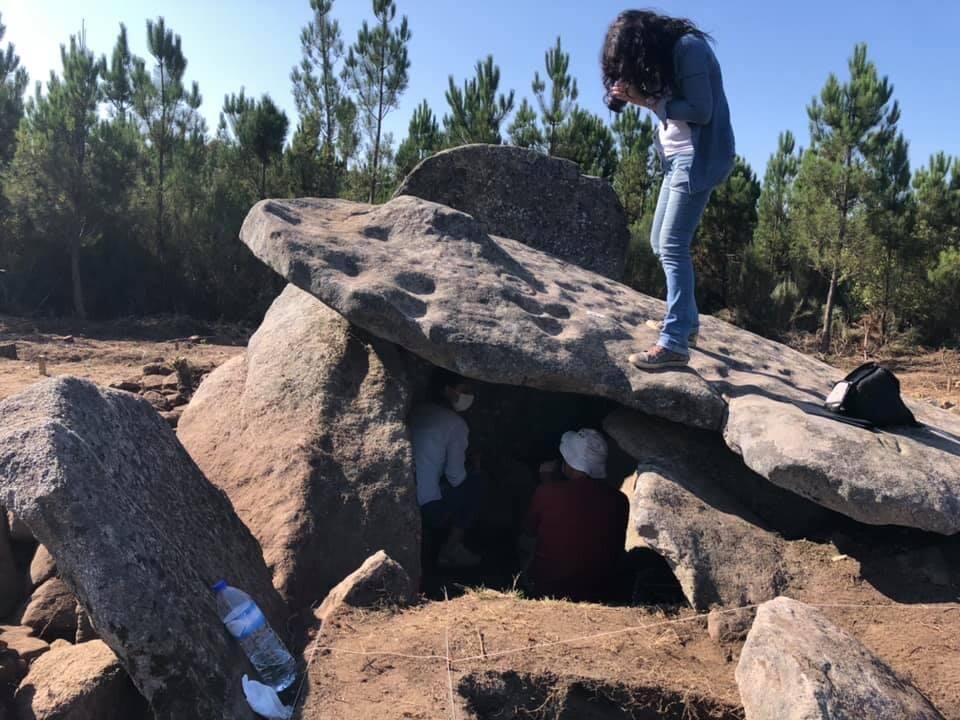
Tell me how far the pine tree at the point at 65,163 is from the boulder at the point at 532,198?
919 centimetres

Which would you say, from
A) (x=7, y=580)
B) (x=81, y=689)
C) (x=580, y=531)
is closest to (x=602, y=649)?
(x=580, y=531)

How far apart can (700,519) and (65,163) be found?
12911mm

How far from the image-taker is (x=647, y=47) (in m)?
3.82

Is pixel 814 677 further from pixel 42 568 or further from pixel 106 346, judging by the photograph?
pixel 106 346

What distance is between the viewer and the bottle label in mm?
2910

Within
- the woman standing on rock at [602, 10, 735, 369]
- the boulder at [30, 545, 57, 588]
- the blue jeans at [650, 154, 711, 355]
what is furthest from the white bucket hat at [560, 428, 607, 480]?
the boulder at [30, 545, 57, 588]

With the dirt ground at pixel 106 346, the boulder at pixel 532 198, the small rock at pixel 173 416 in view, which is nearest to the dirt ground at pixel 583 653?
the small rock at pixel 173 416

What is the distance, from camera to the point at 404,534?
399 centimetres

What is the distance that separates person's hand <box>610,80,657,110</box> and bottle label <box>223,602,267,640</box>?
2.79 m

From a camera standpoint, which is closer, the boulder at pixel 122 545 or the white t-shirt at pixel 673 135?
the boulder at pixel 122 545

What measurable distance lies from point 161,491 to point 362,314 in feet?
4.44

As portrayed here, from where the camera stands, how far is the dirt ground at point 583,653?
2.88 m

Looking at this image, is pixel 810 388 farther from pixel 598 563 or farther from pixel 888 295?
pixel 888 295

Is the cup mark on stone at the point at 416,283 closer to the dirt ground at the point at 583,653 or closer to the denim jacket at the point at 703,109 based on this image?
the denim jacket at the point at 703,109
